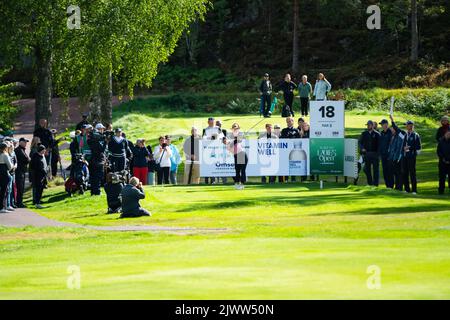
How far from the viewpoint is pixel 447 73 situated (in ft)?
230

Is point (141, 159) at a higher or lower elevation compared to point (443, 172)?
higher

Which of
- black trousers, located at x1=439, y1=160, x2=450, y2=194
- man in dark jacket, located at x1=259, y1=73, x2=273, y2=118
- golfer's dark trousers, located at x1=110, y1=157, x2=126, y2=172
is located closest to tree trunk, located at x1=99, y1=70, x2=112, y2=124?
man in dark jacket, located at x1=259, y1=73, x2=273, y2=118


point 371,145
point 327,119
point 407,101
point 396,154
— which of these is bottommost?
point 396,154

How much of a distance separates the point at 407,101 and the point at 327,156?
24.6 m

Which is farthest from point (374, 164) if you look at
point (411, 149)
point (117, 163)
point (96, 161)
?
point (96, 161)

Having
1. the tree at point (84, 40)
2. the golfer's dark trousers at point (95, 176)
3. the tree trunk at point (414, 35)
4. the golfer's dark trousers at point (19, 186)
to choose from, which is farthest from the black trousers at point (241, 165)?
the tree trunk at point (414, 35)

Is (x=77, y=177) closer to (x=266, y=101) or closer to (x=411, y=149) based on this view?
(x=411, y=149)

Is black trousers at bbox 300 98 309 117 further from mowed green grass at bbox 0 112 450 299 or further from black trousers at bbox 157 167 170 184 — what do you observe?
black trousers at bbox 157 167 170 184

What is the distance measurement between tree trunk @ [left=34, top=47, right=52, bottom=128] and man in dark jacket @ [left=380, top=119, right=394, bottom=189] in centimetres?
1418

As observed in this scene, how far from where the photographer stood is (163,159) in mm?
38375

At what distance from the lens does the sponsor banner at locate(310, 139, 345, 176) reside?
3675 cm

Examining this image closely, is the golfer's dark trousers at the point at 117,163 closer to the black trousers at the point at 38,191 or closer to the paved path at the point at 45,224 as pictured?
the black trousers at the point at 38,191

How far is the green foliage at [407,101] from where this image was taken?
59531mm

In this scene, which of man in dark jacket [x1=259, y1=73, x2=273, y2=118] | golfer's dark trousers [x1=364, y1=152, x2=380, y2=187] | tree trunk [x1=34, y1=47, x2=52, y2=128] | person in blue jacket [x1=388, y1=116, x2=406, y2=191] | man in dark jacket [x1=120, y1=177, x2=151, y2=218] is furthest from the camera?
man in dark jacket [x1=259, y1=73, x2=273, y2=118]
